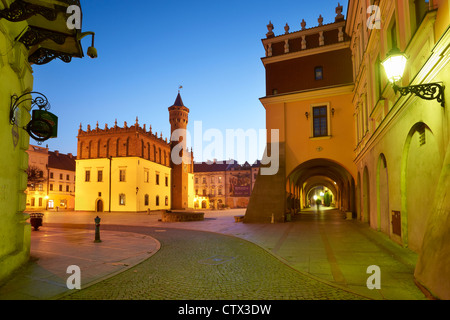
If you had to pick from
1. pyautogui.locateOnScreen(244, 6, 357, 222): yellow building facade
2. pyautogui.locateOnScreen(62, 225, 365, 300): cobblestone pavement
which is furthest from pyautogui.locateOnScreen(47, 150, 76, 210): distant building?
pyautogui.locateOnScreen(62, 225, 365, 300): cobblestone pavement

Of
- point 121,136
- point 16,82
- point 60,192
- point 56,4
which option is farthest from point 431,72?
point 60,192

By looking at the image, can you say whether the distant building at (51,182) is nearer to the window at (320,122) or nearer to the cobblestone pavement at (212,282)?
the window at (320,122)

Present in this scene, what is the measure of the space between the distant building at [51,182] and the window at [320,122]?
48698 millimetres

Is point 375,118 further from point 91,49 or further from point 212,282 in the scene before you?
point 91,49

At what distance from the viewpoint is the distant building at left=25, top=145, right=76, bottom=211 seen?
56.7 m

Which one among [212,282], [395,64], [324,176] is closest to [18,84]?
[212,282]

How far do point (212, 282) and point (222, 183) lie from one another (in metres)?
72.3

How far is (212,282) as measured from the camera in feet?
20.3

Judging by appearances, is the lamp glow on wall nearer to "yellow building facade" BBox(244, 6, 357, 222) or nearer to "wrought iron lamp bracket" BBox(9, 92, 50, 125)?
"wrought iron lamp bracket" BBox(9, 92, 50, 125)

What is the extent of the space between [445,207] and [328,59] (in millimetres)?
20511

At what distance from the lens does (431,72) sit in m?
6.59

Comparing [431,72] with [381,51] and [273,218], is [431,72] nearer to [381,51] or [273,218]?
[381,51]

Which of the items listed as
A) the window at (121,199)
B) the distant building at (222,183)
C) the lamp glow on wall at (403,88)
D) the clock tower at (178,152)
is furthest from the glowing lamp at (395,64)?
the distant building at (222,183)

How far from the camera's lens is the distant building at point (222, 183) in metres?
76.4
